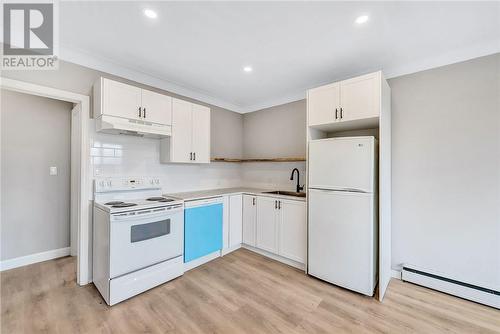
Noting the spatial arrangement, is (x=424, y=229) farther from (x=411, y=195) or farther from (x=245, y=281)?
(x=245, y=281)

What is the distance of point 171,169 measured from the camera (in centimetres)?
321

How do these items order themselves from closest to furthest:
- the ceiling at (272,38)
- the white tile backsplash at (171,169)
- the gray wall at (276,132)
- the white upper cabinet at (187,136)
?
the ceiling at (272,38)
the white tile backsplash at (171,169)
the white upper cabinet at (187,136)
the gray wall at (276,132)

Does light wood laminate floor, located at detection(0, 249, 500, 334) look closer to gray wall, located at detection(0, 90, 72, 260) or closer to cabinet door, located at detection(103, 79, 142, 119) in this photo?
gray wall, located at detection(0, 90, 72, 260)

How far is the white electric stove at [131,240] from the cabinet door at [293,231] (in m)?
1.38

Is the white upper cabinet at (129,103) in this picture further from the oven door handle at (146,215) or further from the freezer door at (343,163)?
the freezer door at (343,163)

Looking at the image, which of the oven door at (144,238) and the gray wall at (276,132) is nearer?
the oven door at (144,238)

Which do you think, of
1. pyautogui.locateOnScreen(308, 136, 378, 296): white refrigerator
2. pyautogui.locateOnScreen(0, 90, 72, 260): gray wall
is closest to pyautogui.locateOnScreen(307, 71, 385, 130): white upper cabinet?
pyautogui.locateOnScreen(308, 136, 378, 296): white refrigerator

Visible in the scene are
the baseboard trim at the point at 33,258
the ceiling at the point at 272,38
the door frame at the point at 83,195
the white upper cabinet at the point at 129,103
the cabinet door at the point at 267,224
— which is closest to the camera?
the ceiling at the point at 272,38

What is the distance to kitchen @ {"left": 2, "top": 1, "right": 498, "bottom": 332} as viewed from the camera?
202cm

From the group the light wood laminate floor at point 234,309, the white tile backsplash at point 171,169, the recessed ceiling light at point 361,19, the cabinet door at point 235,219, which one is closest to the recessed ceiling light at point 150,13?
the white tile backsplash at point 171,169

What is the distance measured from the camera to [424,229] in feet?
7.84

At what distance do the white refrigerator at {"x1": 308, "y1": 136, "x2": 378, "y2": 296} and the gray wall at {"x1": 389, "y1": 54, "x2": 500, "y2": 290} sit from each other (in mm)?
529

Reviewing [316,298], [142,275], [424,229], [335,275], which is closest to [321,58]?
[424,229]

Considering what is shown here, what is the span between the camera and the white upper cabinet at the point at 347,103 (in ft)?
7.16
